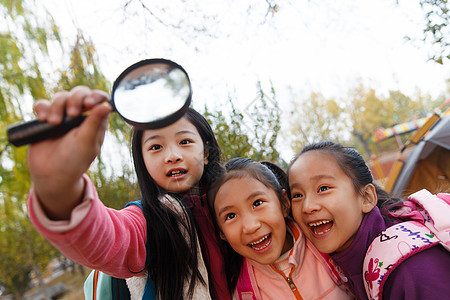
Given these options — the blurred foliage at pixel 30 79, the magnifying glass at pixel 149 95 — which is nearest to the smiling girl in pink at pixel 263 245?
the magnifying glass at pixel 149 95

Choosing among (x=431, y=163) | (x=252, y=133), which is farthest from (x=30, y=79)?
(x=431, y=163)

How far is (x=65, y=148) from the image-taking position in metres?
0.76

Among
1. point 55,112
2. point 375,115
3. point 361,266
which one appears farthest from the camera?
point 375,115

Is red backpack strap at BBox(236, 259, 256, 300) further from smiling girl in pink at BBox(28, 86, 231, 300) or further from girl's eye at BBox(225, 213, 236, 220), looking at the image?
girl's eye at BBox(225, 213, 236, 220)

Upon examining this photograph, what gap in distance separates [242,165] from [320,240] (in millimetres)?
513

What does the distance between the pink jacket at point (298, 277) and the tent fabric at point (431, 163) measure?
2.79 m

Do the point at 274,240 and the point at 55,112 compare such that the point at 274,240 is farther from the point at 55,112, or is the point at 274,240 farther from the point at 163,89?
the point at 55,112

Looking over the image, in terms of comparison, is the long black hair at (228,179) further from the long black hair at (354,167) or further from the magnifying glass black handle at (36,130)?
the magnifying glass black handle at (36,130)

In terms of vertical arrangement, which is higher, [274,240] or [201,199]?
[201,199]

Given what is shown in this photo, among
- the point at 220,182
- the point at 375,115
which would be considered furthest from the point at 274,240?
the point at 375,115

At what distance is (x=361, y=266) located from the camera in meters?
1.41

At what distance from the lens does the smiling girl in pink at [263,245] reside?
1.48 metres

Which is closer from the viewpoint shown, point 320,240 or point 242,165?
point 320,240

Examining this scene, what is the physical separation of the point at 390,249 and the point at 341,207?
0.83ft
